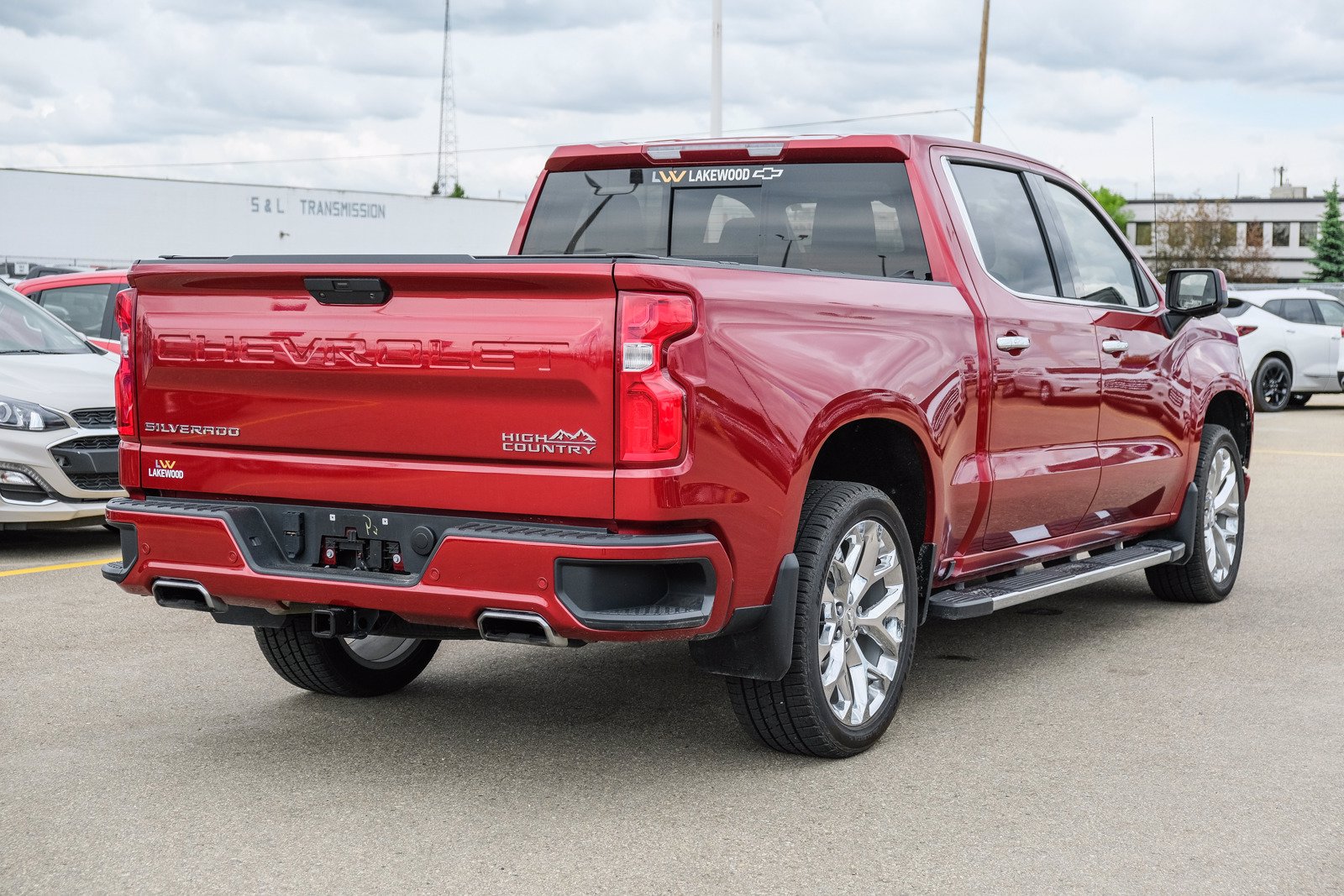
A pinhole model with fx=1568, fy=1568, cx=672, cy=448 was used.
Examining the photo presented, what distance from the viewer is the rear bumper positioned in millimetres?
3992

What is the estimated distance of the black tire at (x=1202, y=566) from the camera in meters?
7.35

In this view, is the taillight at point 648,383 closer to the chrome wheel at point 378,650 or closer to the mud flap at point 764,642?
the mud flap at point 764,642

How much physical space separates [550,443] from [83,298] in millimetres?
9734

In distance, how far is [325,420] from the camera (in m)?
4.36

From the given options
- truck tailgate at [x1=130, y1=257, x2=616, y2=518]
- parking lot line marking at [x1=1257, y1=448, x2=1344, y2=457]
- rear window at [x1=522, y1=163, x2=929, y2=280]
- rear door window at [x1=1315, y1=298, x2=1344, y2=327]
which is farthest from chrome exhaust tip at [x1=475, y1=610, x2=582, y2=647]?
rear door window at [x1=1315, y1=298, x2=1344, y2=327]

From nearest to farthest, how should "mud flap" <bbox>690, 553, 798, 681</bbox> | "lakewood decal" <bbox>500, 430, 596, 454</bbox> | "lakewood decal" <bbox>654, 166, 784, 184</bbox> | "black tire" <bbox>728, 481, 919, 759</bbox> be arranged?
"lakewood decal" <bbox>500, 430, 596, 454</bbox> → "mud flap" <bbox>690, 553, 798, 681</bbox> → "black tire" <bbox>728, 481, 919, 759</bbox> → "lakewood decal" <bbox>654, 166, 784, 184</bbox>

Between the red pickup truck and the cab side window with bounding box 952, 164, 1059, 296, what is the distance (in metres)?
0.02

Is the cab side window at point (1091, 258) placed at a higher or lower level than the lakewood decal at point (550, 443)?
higher

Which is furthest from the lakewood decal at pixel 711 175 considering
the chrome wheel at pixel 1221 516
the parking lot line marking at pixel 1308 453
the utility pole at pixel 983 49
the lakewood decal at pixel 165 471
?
the utility pole at pixel 983 49

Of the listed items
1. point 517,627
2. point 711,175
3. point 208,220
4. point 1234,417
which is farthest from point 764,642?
point 208,220

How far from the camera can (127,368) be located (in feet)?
15.4

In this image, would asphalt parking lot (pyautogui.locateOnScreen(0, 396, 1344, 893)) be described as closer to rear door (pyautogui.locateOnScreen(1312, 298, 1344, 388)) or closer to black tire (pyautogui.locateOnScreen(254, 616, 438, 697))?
black tire (pyautogui.locateOnScreen(254, 616, 438, 697))

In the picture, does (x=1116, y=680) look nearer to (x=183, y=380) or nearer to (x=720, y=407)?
(x=720, y=407)

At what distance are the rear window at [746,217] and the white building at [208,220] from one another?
144 feet
